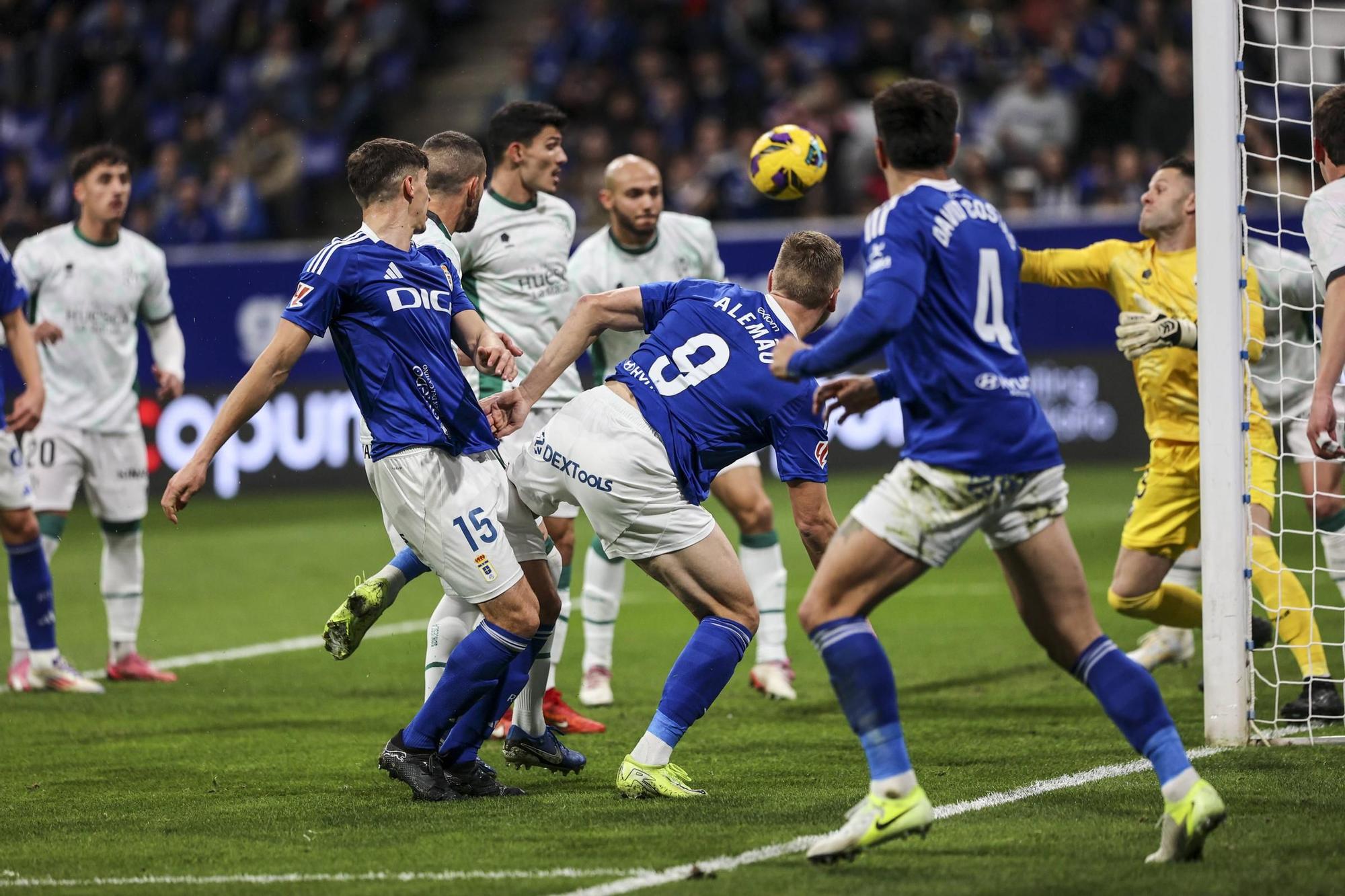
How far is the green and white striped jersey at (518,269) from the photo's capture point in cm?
829

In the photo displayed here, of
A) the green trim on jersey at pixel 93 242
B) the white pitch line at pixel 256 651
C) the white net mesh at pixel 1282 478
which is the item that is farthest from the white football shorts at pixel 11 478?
the white net mesh at pixel 1282 478

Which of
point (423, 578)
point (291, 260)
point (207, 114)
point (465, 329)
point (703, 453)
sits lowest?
point (423, 578)

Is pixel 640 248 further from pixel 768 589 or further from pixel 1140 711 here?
pixel 1140 711

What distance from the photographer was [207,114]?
75.6 feet

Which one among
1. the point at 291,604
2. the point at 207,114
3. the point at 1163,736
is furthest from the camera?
the point at 207,114

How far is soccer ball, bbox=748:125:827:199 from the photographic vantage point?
25.8 ft

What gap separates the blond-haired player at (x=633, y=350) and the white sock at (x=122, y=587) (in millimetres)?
2652

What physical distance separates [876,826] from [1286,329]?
5.10 m

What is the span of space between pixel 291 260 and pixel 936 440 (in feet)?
45.6

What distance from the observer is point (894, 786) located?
5.06 meters

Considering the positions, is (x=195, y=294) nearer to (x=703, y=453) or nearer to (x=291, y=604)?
(x=291, y=604)

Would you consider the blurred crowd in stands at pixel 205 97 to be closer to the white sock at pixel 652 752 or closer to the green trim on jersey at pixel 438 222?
the green trim on jersey at pixel 438 222

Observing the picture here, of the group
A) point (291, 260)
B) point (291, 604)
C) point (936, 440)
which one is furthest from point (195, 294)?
point (936, 440)

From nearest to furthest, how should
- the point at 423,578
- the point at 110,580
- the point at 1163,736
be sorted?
the point at 1163,736 → the point at 110,580 → the point at 423,578
